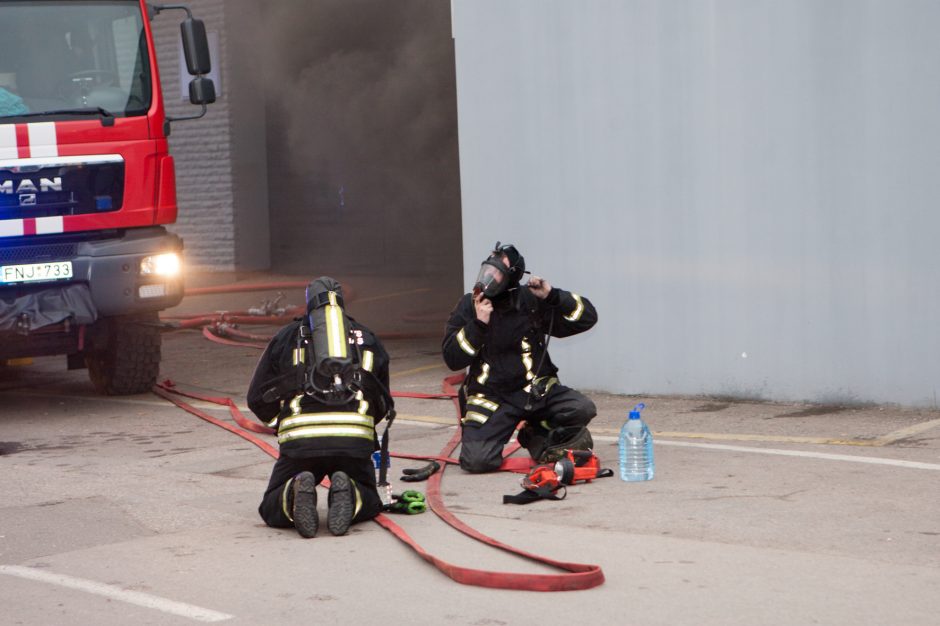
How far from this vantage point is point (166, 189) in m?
9.91

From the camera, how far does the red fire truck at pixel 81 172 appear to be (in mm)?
9305

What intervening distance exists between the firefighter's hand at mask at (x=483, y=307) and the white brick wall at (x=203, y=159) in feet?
40.0

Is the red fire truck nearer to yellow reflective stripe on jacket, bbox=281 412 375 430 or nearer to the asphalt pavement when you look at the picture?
the asphalt pavement

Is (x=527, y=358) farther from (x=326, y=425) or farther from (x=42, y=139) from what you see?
(x=42, y=139)

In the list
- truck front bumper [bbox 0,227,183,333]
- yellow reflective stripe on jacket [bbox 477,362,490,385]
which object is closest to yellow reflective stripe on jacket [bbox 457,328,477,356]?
yellow reflective stripe on jacket [bbox 477,362,490,385]

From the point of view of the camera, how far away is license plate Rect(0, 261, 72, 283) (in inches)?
366

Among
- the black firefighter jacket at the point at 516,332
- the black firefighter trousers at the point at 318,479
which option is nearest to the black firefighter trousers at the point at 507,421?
the black firefighter jacket at the point at 516,332

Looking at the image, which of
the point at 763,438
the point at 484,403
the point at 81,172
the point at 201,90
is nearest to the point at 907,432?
the point at 763,438

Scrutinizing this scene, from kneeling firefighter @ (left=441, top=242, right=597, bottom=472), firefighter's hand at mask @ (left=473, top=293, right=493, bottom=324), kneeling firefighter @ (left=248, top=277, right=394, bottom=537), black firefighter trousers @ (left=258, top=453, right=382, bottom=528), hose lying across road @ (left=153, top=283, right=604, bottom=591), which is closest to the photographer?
hose lying across road @ (left=153, top=283, right=604, bottom=591)

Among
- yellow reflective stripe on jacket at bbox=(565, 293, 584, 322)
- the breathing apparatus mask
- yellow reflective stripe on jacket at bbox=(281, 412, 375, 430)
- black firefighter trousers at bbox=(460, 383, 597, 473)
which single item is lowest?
black firefighter trousers at bbox=(460, 383, 597, 473)

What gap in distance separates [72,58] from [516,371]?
429 centimetres

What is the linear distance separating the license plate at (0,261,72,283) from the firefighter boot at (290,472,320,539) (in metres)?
4.25

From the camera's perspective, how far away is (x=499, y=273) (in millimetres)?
7074

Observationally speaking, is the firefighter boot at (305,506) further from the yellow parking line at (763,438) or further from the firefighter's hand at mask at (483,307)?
the yellow parking line at (763,438)
